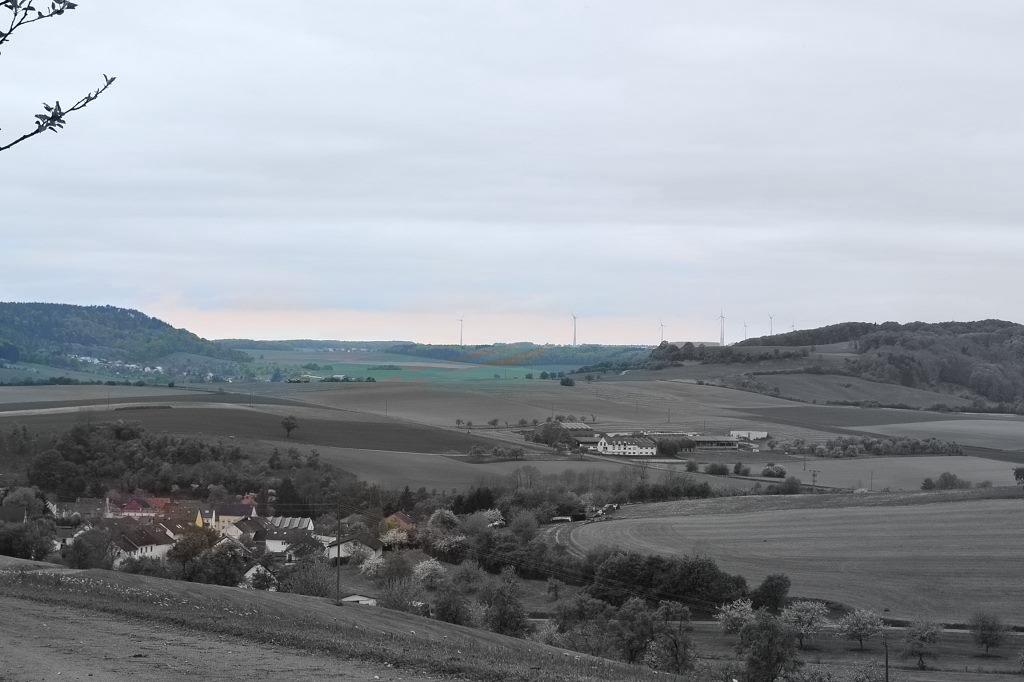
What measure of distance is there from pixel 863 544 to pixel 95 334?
154m

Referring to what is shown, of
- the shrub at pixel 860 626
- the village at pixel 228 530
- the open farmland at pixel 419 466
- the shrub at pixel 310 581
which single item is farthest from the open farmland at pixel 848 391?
the shrub at pixel 310 581

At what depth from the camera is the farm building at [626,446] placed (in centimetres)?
8475

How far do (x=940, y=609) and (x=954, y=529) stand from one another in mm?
13597

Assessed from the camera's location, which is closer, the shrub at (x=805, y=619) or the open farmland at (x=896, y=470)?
the shrub at (x=805, y=619)

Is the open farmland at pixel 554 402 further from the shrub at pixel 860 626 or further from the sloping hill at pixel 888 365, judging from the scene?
the shrub at pixel 860 626

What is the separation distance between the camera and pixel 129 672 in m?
14.0

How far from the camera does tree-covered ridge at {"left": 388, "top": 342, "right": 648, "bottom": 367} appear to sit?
573ft

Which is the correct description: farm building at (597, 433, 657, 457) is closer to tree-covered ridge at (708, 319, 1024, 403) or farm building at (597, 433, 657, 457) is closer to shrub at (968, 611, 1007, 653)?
shrub at (968, 611, 1007, 653)

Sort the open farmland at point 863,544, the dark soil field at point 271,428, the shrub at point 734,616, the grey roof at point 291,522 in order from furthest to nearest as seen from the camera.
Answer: the dark soil field at point 271,428 < the grey roof at point 291,522 < the open farmland at point 863,544 < the shrub at point 734,616

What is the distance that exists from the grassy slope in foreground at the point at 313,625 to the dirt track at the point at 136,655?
593 mm

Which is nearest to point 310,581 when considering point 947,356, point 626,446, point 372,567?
point 372,567

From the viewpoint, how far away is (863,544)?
48.6 m

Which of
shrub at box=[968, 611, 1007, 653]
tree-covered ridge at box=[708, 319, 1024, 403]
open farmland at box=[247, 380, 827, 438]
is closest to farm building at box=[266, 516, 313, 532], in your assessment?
shrub at box=[968, 611, 1007, 653]

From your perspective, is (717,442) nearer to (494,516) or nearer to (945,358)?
(494,516)
